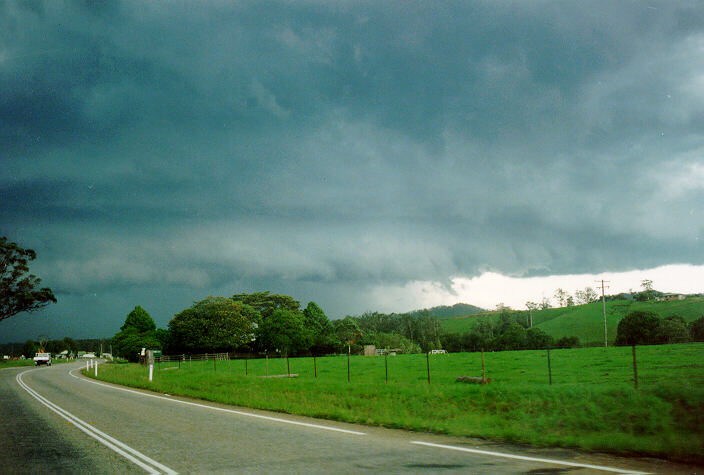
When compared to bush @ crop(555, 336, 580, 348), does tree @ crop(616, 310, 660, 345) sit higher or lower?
higher

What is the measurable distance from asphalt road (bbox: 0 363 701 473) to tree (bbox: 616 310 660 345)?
77615 mm

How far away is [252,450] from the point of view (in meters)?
8.80

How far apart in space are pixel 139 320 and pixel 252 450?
3690 inches

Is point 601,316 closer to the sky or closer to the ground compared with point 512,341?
closer to the sky

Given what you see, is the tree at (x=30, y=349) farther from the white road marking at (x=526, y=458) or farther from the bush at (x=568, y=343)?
the white road marking at (x=526, y=458)

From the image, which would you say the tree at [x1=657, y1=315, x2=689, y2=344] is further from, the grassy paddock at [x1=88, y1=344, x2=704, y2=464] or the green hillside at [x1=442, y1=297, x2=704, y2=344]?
the grassy paddock at [x1=88, y1=344, x2=704, y2=464]

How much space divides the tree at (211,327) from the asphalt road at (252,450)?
247 feet

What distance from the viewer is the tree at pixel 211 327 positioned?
8738 cm

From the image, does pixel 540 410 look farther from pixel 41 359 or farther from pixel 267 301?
pixel 267 301

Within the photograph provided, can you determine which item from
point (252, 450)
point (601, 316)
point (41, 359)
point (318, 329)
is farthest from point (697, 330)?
point (41, 359)

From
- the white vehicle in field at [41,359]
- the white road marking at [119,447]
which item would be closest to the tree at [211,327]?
the white vehicle in field at [41,359]

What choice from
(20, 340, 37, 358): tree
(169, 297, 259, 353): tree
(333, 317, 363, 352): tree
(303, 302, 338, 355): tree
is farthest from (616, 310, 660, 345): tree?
(20, 340, 37, 358): tree

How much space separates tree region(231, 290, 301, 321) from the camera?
111 meters

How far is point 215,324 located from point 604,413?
8388cm
